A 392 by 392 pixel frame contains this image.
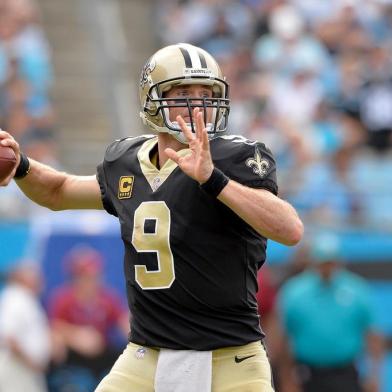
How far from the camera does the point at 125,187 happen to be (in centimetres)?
478

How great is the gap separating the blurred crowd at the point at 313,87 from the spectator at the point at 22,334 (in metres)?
2.15

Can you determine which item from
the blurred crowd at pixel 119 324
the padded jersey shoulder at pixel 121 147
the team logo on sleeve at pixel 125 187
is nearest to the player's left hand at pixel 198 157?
the team logo on sleeve at pixel 125 187

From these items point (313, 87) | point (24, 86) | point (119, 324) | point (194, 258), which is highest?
point (194, 258)

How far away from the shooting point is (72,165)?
11.3 m

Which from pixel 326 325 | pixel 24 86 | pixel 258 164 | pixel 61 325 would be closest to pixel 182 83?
pixel 258 164

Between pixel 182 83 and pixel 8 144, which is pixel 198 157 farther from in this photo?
pixel 8 144

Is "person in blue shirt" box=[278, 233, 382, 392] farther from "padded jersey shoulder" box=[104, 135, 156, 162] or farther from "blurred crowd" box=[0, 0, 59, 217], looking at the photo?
"padded jersey shoulder" box=[104, 135, 156, 162]

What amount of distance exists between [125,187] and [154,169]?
0.14m

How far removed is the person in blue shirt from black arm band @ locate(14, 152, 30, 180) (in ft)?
13.4

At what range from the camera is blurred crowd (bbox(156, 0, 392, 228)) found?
10206mm

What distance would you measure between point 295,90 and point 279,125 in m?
0.64

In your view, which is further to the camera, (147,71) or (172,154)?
(147,71)

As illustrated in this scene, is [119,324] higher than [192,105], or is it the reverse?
[192,105]

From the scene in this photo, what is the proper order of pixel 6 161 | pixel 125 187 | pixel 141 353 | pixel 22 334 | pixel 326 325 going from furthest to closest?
pixel 22 334 → pixel 326 325 → pixel 6 161 → pixel 125 187 → pixel 141 353
